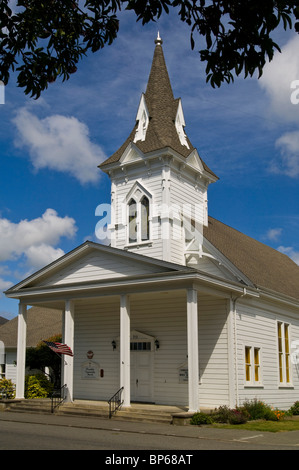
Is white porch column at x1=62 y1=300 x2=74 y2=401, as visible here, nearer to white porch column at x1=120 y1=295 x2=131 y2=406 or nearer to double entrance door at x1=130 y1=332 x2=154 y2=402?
white porch column at x1=120 y1=295 x2=131 y2=406

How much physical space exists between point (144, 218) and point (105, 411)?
8909 millimetres

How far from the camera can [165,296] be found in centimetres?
2258

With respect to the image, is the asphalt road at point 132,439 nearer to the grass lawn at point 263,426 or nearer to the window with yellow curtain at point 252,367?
the grass lawn at point 263,426

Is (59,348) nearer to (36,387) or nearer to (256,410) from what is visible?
(36,387)

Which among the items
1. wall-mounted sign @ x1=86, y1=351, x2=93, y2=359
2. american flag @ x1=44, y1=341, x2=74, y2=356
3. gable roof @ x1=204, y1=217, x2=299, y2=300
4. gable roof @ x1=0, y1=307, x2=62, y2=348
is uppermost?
gable roof @ x1=204, y1=217, x2=299, y2=300

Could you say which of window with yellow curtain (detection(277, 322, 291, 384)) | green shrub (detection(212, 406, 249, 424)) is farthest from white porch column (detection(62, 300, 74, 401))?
window with yellow curtain (detection(277, 322, 291, 384))

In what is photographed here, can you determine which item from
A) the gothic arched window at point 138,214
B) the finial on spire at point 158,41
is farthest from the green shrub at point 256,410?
the finial on spire at point 158,41

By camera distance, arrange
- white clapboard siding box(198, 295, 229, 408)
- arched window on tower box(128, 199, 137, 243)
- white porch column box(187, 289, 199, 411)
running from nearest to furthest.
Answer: white porch column box(187, 289, 199, 411), white clapboard siding box(198, 295, 229, 408), arched window on tower box(128, 199, 137, 243)

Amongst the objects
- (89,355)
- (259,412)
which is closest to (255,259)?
(259,412)

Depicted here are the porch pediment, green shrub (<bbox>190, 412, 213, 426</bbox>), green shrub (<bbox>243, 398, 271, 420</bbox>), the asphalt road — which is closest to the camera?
the asphalt road

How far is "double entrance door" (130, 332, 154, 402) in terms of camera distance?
2309 centimetres

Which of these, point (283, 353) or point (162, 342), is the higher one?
point (162, 342)
